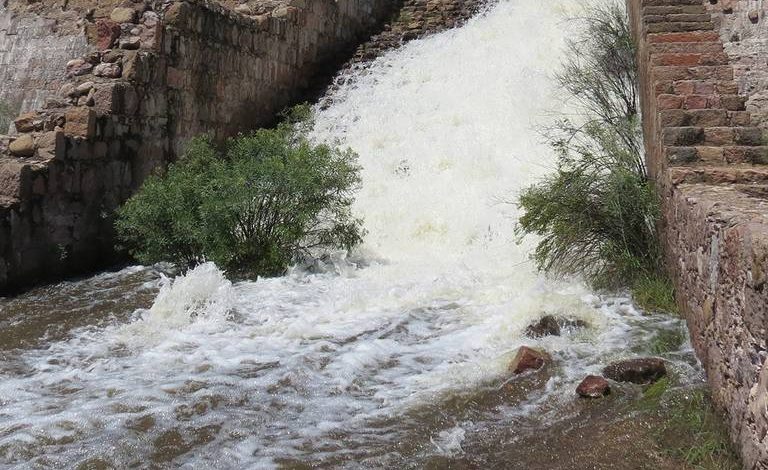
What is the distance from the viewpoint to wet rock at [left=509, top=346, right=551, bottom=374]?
4.79 metres

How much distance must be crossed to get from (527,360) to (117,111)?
6250mm

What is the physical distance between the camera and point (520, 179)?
9016 mm

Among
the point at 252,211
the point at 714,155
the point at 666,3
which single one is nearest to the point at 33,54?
the point at 252,211

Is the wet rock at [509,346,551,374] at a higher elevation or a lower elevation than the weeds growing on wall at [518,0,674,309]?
lower

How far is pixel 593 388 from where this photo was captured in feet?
14.2

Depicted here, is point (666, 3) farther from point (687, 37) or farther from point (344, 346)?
point (344, 346)

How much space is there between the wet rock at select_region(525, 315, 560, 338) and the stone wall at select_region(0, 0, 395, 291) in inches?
210

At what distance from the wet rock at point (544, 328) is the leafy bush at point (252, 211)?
2.89m

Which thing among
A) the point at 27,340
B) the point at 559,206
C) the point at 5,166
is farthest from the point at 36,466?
the point at 5,166

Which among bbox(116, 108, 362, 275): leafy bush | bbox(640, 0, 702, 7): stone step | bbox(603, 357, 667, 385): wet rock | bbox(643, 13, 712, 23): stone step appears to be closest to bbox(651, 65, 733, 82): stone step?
bbox(643, 13, 712, 23): stone step

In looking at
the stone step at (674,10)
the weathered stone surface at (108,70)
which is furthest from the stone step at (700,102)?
the weathered stone surface at (108,70)

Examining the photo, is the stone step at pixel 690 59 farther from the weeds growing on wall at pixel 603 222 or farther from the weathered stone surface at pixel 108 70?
the weathered stone surface at pixel 108 70

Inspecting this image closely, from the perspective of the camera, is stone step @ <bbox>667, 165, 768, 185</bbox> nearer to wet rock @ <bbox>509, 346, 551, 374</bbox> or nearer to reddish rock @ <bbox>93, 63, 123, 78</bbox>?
→ wet rock @ <bbox>509, 346, 551, 374</bbox>

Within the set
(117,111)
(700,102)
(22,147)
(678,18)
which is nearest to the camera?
(700,102)
